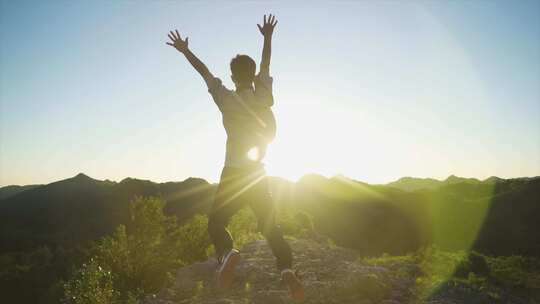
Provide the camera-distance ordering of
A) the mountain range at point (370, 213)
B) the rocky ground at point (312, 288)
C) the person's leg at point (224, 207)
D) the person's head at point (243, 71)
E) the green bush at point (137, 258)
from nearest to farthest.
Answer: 1. the person's leg at point (224, 207)
2. the person's head at point (243, 71)
3. the rocky ground at point (312, 288)
4. the green bush at point (137, 258)
5. the mountain range at point (370, 213)

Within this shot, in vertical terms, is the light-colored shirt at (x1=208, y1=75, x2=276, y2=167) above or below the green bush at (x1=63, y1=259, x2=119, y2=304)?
above

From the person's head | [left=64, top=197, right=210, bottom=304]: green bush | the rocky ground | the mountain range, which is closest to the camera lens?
the person's head

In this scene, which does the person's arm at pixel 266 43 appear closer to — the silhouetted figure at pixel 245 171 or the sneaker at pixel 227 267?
the silhouetted figure at pixel 245 171

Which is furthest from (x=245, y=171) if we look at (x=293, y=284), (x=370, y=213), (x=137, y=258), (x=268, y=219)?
(x=370, y=213)

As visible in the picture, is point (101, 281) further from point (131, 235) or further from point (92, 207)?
point (92, 207)

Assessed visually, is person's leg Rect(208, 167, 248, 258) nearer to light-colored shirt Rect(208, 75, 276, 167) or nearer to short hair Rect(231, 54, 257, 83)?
light-colored shirt Rect(208, 75, 276, 167)

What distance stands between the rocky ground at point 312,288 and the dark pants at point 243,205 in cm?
134

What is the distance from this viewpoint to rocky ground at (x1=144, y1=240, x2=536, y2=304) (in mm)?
4270

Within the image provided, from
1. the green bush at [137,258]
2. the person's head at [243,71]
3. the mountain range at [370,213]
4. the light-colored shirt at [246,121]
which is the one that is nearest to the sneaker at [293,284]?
the light-colored shirt at [246,121]

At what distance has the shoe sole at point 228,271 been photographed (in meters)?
2.99

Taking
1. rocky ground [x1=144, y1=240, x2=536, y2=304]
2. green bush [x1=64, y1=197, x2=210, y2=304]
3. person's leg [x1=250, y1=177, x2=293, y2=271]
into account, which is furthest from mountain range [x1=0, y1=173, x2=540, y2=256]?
person's leg [x1=250, y1=177, x2=293, y2=271]

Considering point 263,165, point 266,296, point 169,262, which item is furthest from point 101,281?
point 263,165

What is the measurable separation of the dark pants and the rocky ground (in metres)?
1.34

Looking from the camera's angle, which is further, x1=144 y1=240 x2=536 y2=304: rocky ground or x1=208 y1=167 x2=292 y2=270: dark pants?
x1=144 y1=240 x2=536 y2=304: rocky ground
